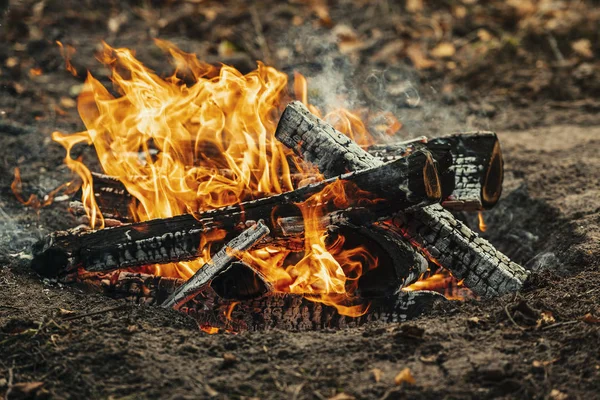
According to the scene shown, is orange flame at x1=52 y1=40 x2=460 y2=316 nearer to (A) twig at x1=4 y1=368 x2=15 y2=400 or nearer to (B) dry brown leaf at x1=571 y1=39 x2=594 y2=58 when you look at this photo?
(A) twig at x1=4 y1=368 x2=15 y2=400

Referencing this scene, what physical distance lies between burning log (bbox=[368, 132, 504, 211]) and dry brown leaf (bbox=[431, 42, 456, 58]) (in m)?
4.52

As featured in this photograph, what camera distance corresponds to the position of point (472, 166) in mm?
4422

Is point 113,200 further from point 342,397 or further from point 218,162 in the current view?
point 342,397

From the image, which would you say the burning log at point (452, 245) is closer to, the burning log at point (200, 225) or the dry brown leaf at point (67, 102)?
the burning log at point (200, 225)

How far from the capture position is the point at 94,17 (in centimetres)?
912

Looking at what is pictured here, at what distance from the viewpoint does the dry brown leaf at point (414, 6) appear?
9516 millimetres

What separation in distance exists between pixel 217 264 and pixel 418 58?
566 cm

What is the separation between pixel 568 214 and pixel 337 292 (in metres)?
1.99

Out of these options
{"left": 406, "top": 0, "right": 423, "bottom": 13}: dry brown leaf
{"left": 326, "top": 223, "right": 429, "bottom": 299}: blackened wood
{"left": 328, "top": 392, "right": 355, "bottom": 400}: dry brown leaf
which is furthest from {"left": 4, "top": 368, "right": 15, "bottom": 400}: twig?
{"left": 406, "top": 0, "right": 423, "bottom": 13}: dry brown leaf

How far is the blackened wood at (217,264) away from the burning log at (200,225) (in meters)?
0.09

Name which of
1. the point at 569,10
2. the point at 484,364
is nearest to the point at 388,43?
the point at 569,10

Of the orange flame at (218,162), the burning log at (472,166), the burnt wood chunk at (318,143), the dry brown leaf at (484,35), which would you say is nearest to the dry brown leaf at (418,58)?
the dry brown leaf at (484,35)

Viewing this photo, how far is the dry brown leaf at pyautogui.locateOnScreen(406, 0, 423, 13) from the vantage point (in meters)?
9.52

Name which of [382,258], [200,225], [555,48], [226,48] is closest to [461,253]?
[382,258]
